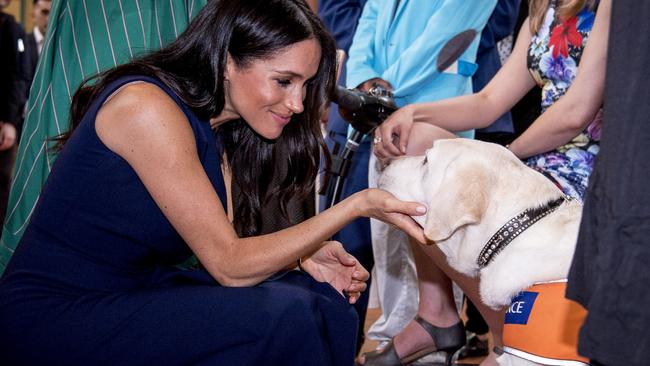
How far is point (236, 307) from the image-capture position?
72.9 inches

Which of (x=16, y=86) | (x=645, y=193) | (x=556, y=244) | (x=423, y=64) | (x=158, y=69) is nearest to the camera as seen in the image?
(x=645, y=193)

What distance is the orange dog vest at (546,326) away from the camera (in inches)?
66.5

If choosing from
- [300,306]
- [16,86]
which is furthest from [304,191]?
[16,86]

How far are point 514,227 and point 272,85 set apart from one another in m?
0.72

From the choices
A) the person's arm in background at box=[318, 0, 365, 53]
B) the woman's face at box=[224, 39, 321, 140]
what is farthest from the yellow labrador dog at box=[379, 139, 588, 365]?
the person's arm in background at box=[318, 0, 365, 53]

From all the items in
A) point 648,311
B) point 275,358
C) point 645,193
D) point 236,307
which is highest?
point 645,193

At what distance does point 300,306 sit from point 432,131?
0.94m

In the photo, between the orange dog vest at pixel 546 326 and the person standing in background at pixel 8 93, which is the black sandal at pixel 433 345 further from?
the person standing in background at pixel 8 93

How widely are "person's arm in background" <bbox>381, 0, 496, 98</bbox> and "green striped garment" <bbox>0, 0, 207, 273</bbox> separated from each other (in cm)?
91

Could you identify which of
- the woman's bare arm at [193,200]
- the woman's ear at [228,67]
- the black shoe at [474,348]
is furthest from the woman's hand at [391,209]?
the black shoe at [474,348]

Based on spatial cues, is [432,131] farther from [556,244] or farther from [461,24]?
[556,244]

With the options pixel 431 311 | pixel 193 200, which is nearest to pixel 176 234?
pixel 193 200

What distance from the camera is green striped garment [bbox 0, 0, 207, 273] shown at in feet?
8.46

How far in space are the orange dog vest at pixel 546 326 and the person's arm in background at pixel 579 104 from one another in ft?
2.63
